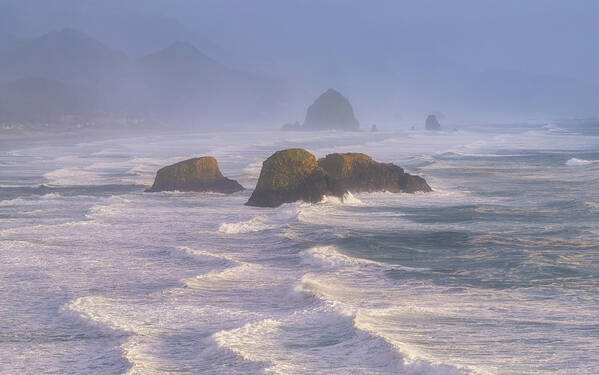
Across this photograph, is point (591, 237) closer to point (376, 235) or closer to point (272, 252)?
point (376, 235)

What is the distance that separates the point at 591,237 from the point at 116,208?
15923 millimetres

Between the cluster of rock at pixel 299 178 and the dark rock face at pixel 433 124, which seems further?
the dark rock face at pixel 433 124

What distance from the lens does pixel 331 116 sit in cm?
19225

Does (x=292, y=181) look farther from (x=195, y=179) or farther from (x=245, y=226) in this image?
(x=195, y=179)

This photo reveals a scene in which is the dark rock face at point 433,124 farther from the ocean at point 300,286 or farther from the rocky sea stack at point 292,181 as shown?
the rocky sea stack at point 292,181

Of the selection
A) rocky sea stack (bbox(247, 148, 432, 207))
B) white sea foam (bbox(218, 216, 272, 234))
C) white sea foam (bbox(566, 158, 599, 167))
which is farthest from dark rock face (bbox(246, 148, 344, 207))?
white sea foam (bbox(566, 158, 599, 167))

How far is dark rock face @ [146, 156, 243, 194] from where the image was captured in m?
33.4

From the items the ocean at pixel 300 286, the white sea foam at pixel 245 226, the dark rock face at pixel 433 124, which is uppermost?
the dark rock face at pixel 433 124

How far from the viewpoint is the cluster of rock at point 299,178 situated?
2883 cm

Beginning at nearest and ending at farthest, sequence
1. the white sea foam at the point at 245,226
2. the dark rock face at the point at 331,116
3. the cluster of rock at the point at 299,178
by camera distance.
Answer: the white sea foam at the point at 245,226, the cluster of rock at the point at 299,178, the dark rock face at the point at 331,116

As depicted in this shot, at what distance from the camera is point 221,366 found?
10805mm

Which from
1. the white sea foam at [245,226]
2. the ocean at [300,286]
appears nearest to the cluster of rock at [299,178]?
the ocean at [300,286]

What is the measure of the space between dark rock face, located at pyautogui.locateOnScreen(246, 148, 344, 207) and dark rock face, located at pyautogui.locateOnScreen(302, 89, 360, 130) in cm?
15835

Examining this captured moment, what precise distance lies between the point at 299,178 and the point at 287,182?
49 cm
